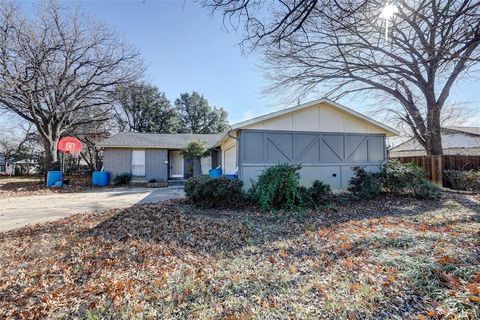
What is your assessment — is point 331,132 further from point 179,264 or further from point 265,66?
point 179,264

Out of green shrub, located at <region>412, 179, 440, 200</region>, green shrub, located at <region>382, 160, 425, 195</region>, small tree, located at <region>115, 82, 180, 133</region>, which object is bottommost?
green shrub, located at <region>412, 179, 440, 200</region>

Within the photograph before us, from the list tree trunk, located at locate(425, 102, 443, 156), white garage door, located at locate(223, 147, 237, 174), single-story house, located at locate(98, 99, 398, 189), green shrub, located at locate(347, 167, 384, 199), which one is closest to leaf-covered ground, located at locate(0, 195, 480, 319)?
green shrub, located at locate(347, 167, 384, 199)

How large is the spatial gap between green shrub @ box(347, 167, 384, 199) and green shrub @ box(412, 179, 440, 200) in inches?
44.6

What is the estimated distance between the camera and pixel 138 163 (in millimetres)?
15438

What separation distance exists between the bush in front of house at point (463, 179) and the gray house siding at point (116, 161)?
1707 centimetres

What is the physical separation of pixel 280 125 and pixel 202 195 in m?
4.13

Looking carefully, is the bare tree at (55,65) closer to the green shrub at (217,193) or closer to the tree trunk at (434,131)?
the green shrub at (217,193)

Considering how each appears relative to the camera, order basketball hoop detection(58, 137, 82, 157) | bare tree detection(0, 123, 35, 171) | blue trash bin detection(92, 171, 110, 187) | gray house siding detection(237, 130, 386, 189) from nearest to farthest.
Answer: gray house siding detection(237, 130, 386, 189), blue trash bin detection(92, 171, 110, 187), basketball hoop detection(58, 137, 82, 157), bare tree detection(0, 123, 35, 171)

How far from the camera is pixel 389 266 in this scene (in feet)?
10.1

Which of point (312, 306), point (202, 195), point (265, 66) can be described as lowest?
point (312, 306)

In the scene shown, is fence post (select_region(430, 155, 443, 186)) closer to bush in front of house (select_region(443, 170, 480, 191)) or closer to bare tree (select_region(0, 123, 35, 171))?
bush in front of house (select_region(443, 170, 480, 191))

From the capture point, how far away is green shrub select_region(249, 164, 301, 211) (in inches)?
266

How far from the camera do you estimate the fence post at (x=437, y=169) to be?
11.6 m

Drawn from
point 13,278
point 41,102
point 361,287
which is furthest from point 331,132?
point 41,102
